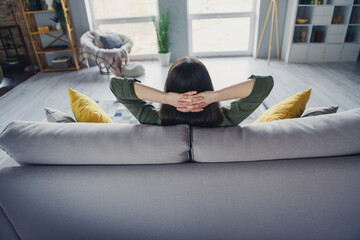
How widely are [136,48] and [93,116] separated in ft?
13.3

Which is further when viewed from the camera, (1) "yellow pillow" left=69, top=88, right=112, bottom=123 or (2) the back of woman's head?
(1) "yellow pillow" left=69, top=88, right=112, bottom=123

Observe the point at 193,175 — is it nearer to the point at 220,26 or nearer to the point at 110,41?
the point at 110,41

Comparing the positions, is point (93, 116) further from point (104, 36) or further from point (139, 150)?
point (104, 36)

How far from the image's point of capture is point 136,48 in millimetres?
4965

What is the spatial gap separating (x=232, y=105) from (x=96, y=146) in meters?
0.63

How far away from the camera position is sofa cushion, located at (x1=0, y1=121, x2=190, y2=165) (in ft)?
3.05

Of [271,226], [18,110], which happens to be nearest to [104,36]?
[18,110]

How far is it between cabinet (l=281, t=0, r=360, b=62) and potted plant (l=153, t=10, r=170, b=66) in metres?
2.16

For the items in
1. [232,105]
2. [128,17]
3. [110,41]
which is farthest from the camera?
[128,17]

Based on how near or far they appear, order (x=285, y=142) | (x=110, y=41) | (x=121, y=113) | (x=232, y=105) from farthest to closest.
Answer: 1. (x=110, y=41)
2. (x=121, y=113)
3. (x=232, y=105)
4. (x=285, y=142)

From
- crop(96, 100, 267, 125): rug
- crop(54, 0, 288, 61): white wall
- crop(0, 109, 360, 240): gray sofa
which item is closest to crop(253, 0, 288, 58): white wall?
crop(54, 0, 288, 61): white wall

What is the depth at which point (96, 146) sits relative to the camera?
36.7 inches

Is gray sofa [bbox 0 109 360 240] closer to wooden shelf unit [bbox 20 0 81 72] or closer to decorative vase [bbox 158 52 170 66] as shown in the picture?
decorative vase [bbox 158 52 170 66]

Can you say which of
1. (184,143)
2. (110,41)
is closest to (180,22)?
(110,41)
